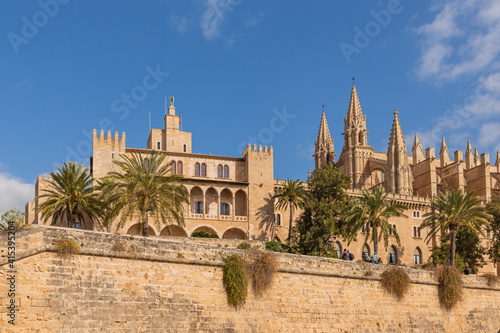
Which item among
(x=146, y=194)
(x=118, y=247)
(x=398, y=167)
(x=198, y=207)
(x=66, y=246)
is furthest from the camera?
(x=398, y=167)

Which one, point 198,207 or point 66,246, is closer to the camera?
point 66,246

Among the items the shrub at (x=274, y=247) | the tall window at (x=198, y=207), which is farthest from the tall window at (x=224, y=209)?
the shrub at (x=274, y=247)

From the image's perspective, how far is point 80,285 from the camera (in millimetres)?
18688

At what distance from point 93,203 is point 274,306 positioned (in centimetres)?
2013

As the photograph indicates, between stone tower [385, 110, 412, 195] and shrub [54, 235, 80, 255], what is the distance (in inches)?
2155

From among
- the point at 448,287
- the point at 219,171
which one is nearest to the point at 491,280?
the point at 448,287

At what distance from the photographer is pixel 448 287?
100 feet

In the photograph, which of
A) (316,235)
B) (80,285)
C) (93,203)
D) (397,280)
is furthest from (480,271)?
(80,285)

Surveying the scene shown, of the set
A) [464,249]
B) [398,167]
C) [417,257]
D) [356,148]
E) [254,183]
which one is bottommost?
[417,257]

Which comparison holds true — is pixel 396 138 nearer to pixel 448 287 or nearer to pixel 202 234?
pixel 202 234

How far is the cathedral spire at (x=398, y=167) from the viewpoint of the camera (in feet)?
227

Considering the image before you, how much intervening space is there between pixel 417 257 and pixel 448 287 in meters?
31.8

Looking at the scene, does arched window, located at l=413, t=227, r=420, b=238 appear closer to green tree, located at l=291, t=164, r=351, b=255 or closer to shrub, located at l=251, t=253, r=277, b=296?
green tree, located at l=291, t=164, r=351, b=255

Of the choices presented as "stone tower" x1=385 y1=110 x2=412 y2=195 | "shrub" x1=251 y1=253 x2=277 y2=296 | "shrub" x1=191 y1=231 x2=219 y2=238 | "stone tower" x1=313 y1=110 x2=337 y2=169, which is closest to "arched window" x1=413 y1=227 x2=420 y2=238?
"stone tower" x1=385 y1=110 x2=412 y2=195
